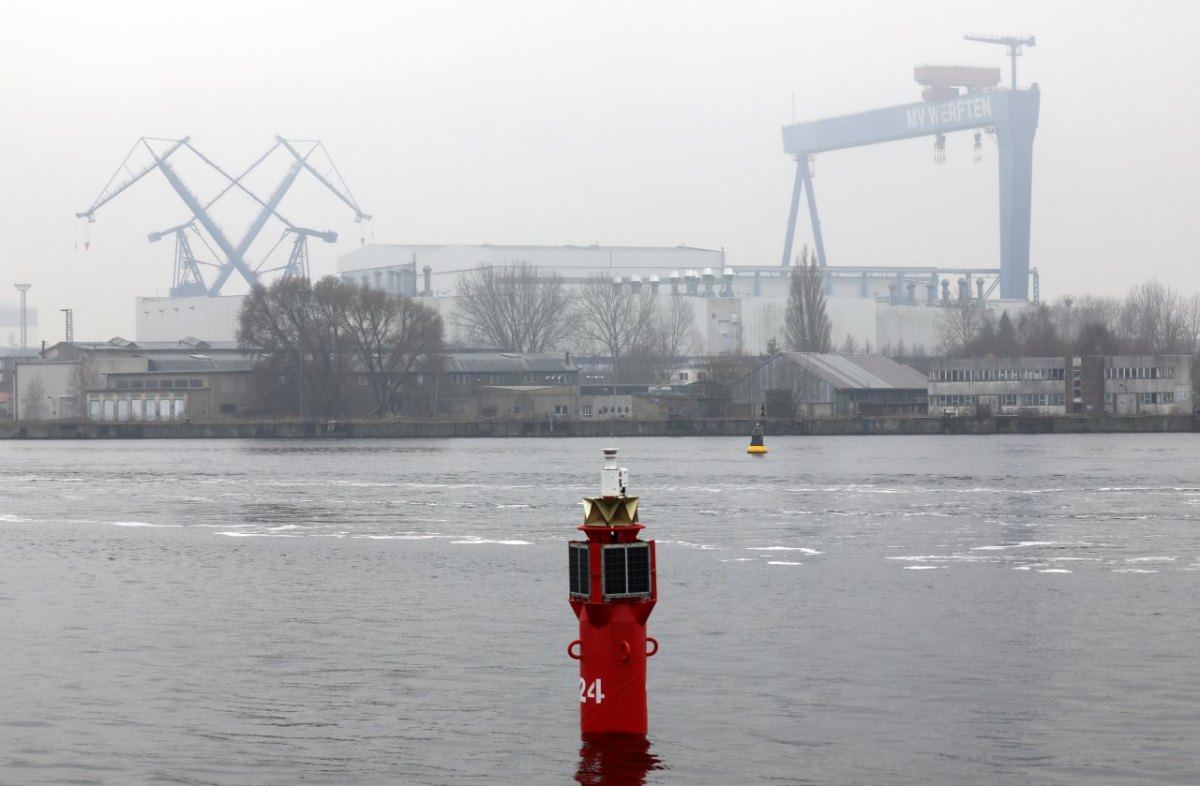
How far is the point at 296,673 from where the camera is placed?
11820 millimetres

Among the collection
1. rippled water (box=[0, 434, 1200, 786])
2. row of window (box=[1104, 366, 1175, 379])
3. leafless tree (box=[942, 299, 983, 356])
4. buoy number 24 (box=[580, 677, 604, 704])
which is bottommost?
rippled water (box=[0, 434, 1200, 786])

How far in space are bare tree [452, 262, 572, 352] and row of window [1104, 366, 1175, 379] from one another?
36.2 m

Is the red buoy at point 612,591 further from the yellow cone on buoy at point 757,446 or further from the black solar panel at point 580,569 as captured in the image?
the yellow cone on buoy at point 757,446

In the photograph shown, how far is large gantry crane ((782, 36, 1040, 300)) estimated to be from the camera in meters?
140

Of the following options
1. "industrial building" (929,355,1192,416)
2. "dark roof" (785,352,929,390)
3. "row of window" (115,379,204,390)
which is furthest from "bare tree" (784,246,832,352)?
"row of window" (115,379,204,390)

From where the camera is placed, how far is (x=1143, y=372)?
8188 centimetres

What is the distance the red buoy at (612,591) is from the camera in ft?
25.2

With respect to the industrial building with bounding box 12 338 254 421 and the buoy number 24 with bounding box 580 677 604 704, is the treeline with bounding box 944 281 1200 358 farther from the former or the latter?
the buoy number 24 with bounding box 580 677 604 704

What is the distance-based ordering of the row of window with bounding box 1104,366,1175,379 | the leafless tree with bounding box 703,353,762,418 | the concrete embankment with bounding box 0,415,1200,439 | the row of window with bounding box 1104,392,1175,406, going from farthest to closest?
the leafless tree with bounding box 703,353,762,418, the row of window with bounding box 1104,392,1175,406, the row of window with bounding box 1104,366,1175,379, the concrete embankment with bounding box 0,415,1200,439

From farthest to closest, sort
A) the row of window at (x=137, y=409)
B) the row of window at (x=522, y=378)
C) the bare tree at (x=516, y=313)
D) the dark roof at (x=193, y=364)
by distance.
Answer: the bare tree at (x=516, y=313), the row of window at (x=522, y=378), the dark roof at (x=193, y=364), the row of window at (x=137, y=409)

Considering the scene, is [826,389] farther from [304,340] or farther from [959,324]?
[959,324]

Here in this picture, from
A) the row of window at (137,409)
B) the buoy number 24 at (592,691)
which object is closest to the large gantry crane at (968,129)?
the row of window at (137,409)

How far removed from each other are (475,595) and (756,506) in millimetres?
14297

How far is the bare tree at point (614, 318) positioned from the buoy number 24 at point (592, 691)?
100716mm
